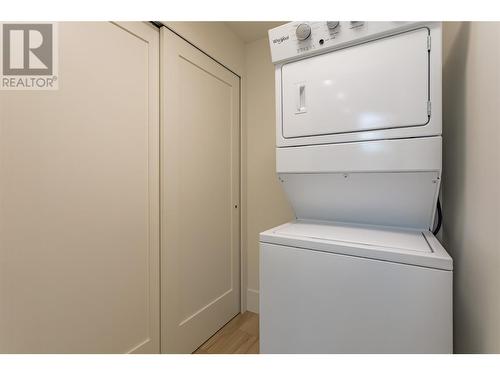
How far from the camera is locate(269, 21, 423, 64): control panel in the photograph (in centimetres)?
107

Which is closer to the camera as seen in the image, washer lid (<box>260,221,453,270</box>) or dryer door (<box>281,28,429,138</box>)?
washer lid (<box>260,221,453,270</box>)

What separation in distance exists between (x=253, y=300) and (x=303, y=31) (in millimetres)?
2332

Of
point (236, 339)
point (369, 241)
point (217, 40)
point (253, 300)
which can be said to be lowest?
point (236, 339)

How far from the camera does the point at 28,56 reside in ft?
3.59

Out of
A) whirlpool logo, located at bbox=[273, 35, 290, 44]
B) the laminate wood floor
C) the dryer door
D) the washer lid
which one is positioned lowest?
the laminate wood floor

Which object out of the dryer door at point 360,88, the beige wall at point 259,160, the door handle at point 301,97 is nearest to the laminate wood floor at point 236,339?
the beige wall at point 259,160

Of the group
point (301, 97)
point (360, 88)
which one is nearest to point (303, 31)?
point (301, 97)

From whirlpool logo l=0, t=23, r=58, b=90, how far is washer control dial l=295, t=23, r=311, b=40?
1200 millimetres

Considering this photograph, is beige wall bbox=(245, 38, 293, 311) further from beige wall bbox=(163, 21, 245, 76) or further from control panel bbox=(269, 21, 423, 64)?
control panel bbox=(269, 21, 423, 64)

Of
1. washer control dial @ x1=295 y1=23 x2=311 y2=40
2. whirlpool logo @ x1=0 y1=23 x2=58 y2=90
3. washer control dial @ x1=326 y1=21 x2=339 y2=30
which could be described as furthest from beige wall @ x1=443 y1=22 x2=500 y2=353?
whirlpool logo @ x1=0 y1=23 x2=58 y2=90

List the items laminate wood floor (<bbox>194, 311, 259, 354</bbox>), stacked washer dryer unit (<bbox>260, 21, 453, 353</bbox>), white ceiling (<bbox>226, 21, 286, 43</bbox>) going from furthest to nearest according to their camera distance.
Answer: white ceiling (<bbox>226, 21, 286, 43</bbox>) → laminate wood floor (<bbox>194, 311, 259, 354</bbox>) → stacked washer dryer unit (<bbox>260, 21, 453, 353</bbox>)

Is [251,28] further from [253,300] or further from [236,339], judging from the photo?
[236,339]

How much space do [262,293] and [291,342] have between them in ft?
0.84

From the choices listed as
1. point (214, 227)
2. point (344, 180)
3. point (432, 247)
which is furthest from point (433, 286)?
point (214, 227)
